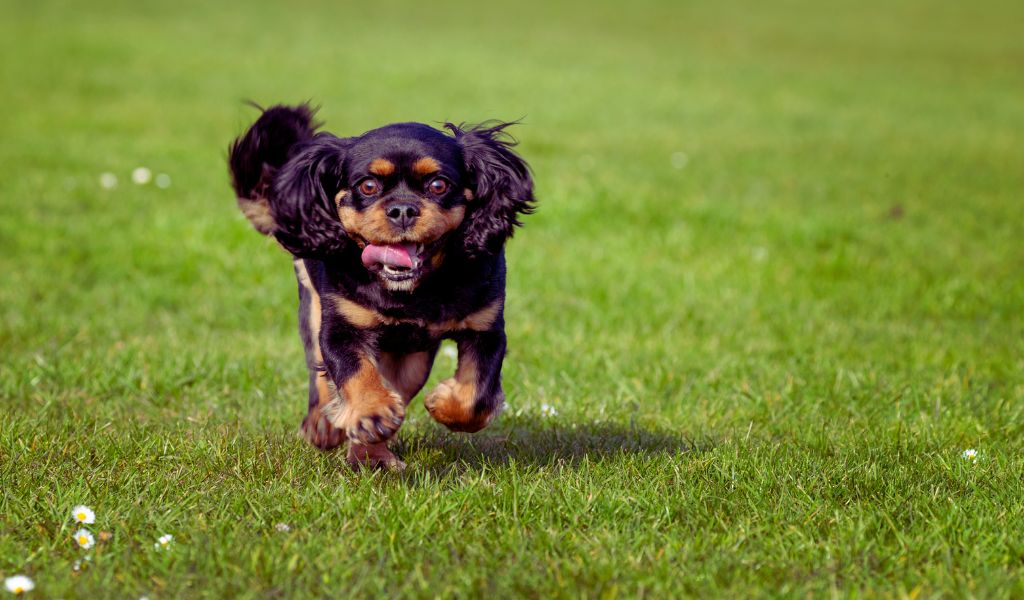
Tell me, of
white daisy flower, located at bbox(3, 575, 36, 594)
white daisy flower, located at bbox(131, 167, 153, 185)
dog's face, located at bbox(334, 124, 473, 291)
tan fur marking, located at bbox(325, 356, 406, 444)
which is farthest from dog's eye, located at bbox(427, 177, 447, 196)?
white daisy flower, located at bbox(131, 167, 153, 185)

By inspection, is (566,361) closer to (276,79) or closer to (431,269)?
(431,269)

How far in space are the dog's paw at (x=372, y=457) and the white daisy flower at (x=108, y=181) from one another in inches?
257

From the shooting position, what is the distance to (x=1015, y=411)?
496 cm

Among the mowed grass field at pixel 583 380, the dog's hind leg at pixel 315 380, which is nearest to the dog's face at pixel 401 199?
the dog's hind leg at pixel 315 380

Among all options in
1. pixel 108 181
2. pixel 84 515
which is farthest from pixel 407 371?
pixel 108 181

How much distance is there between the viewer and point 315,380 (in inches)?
172

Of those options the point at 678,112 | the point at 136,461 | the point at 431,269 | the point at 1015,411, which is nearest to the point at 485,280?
the point at 431,269

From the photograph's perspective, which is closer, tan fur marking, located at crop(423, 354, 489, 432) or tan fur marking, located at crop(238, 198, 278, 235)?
tan fur marking, located at crop(423, 354, 489, 432)

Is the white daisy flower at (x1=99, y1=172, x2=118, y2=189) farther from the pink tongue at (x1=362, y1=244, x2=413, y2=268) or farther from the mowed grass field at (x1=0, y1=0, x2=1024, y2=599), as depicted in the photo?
the pink tongue at (x1=362, y1=244, x2=413, y2=268)

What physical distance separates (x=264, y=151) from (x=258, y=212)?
26cm

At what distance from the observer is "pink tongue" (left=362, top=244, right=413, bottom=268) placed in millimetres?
3641

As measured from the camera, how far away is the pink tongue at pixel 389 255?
3.64 m

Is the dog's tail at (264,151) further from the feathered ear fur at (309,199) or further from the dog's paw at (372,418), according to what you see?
the dog's paw at (372,418)

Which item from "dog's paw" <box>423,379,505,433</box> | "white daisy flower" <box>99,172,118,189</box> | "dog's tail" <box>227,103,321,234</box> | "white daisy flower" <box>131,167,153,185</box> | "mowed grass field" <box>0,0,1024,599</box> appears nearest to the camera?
"mowed grass field" <box>0,0,1024,599</box>
